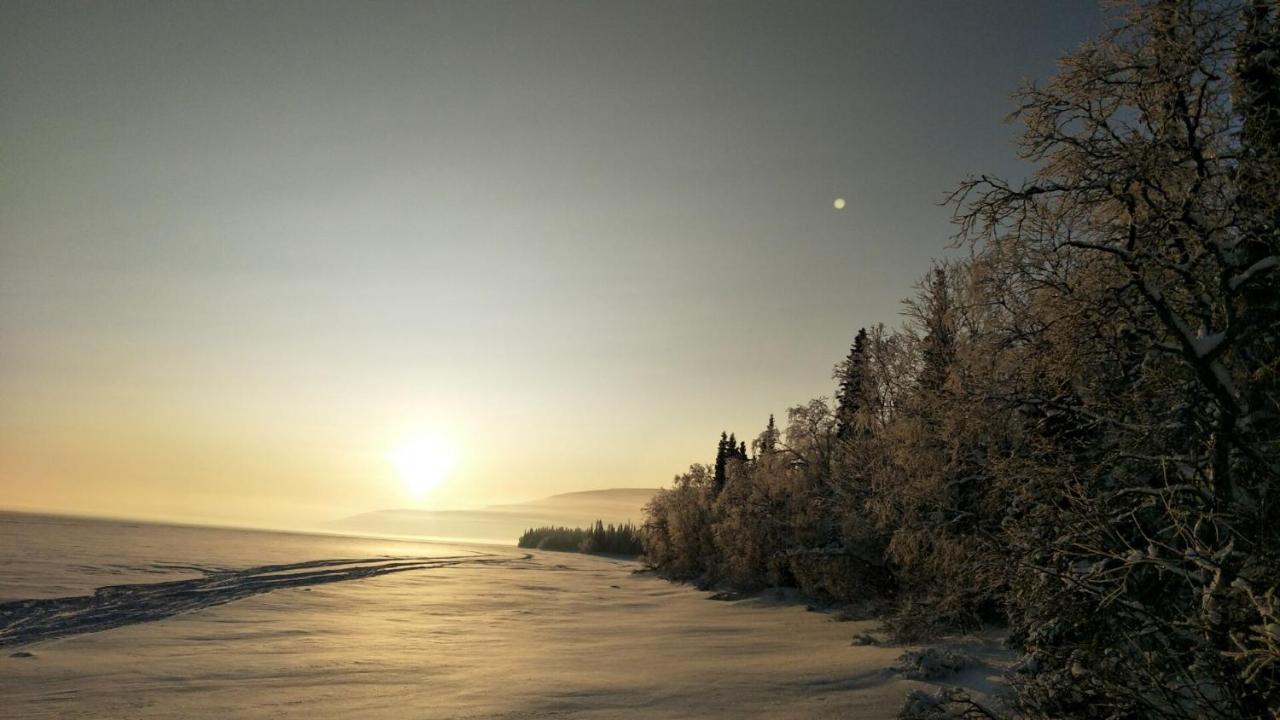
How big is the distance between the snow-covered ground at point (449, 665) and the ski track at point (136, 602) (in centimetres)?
35

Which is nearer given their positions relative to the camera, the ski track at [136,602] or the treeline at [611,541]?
the ski track at [136,602]

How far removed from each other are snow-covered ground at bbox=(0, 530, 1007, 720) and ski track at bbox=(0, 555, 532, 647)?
353 millimetres

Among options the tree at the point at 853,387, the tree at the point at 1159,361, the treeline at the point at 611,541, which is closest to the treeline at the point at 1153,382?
the tree at the point at 1159,361

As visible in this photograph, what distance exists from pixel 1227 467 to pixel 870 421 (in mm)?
20474

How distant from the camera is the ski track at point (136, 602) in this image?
17375 millimetres

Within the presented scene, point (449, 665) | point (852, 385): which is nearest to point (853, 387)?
point (852, 385)

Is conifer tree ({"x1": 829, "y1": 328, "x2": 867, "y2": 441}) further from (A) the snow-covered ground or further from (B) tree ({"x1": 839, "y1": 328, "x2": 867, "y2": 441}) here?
(A) the snow-covered ground

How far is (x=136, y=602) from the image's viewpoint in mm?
22562

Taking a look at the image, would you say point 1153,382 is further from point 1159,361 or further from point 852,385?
point 852,385

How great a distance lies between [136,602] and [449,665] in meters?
14.7

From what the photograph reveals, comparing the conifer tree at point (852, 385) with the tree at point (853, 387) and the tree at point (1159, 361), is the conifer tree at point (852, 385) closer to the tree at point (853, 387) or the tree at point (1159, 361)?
the tree at point (853, 387)

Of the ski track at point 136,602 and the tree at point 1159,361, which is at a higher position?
the tree at point 1159,361

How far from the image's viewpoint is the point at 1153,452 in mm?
7273

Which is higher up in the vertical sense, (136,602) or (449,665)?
(136,602)
